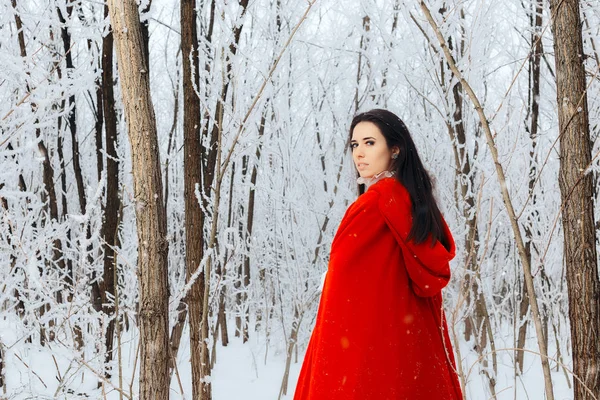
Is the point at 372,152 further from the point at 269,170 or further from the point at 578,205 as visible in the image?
the point at 269,170

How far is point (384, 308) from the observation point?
2.25m

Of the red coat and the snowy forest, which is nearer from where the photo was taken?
the snowy forest

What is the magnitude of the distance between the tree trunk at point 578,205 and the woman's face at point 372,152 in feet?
2.32

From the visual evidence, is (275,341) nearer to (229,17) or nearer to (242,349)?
(242,349)

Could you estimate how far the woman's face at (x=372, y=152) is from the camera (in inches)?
97.9

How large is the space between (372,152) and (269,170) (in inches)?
199

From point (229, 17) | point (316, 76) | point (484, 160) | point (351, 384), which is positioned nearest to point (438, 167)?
point (484, 160)

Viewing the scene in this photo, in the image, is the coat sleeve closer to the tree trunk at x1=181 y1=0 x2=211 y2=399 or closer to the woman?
the woman

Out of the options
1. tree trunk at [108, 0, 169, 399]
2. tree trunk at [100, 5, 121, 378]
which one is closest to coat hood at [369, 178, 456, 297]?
tree trunk at [108, 0, 169, 399]

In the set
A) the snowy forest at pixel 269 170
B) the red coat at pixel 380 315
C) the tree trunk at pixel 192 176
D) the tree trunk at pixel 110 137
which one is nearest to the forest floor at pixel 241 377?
the snowy forest at pixel 269 170

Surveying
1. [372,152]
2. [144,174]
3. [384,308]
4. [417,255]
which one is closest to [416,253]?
[417,255]

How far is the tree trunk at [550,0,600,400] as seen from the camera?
96.0 inches

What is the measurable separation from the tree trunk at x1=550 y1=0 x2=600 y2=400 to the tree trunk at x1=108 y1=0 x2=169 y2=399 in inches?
63.6

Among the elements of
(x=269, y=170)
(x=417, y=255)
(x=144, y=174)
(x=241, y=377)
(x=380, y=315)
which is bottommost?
(x=241, y=377)
